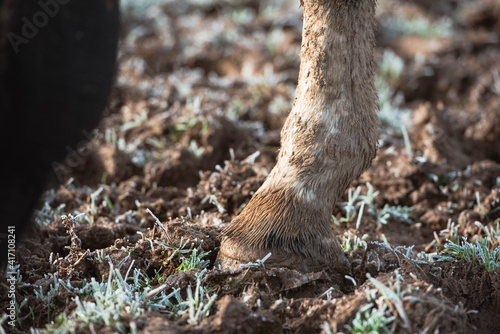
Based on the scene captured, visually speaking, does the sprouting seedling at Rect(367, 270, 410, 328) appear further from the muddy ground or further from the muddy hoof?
the muddy hoof

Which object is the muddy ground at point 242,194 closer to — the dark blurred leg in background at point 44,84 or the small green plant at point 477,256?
the small green plant at point 477,256

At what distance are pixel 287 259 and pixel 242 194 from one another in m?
0.76

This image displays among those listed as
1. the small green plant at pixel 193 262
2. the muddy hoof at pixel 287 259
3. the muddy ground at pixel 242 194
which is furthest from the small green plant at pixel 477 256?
the small green plant at pixel 193 262

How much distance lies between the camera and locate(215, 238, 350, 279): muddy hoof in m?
1.94

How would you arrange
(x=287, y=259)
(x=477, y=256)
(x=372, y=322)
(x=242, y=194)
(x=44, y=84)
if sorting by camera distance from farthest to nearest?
(x=242, y=194), (x=477, y=256), (x=287, y=259), (x=372, y=322), (x=44, y=84)

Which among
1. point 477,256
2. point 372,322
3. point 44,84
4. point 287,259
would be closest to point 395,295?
point 372,322

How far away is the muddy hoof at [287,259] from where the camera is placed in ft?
6.38

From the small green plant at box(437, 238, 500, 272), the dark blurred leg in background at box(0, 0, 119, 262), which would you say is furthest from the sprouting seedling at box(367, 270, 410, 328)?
the dark blurred leg in background at box(0, 0, 119, 262)

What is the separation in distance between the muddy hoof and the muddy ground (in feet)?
0.17

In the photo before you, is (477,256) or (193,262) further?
(477,256)

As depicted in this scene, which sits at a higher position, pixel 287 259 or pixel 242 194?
pixel 242 194

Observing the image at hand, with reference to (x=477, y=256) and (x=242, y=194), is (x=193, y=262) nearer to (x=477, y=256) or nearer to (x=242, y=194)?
(x=242, y=194)

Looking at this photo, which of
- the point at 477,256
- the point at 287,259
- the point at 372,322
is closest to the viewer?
the point at 372,322

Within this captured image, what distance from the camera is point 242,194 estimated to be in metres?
Answer: 2.66
